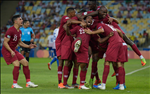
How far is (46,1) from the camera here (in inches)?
1497

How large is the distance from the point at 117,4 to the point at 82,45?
26482mm

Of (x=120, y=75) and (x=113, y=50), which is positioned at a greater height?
(x=113, y=50)

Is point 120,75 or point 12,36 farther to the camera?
point 12,36

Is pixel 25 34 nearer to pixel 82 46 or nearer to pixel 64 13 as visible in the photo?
pixel 82 46

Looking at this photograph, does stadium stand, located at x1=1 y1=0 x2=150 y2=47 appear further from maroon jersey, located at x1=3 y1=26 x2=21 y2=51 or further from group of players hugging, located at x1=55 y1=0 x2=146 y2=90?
maroon jersey, located at x1=3 y1=26 x2=21 y2=51

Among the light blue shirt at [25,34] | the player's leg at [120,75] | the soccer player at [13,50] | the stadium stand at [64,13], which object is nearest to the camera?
the player's leg at [120,75]

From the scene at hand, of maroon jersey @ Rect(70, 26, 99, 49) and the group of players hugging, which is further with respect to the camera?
maroon jersey @ Rect(70, 26, 99, 49)

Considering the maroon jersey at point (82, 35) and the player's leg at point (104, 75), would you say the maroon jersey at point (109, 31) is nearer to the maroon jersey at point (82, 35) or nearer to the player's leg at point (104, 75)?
the maroon jersey at point (82, 35)

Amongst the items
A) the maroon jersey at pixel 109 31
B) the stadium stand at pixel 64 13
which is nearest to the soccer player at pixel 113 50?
the maroon jersey at pixel 109 31

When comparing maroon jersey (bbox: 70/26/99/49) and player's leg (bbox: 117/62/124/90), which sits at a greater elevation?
maroon jersey (bbox: 70/26/99/49)

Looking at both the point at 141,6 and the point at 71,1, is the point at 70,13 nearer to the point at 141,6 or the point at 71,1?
the point at 141,6

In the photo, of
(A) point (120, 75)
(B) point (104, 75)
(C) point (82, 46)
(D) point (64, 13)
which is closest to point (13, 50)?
(C) point (82, 46)

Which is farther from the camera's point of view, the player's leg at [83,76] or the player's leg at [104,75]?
the player's leg at [83,76]

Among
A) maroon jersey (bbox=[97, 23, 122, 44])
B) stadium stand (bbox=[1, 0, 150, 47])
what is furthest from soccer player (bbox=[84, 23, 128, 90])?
stadium stand (bbox=[1, 0, 150, 47])
